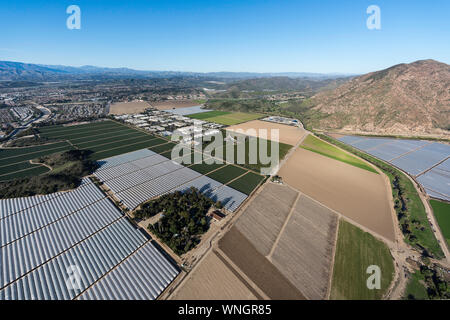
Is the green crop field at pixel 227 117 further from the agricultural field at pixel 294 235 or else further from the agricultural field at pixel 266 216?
the agricultural field at pixel 294 235

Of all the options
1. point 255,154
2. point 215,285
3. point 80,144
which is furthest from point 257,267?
point 80,144

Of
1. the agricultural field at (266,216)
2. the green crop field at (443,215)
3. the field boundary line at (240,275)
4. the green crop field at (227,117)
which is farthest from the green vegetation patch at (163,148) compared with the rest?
the green crop field at (443,215)

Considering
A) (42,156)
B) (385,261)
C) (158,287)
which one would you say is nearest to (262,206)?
(385,261)

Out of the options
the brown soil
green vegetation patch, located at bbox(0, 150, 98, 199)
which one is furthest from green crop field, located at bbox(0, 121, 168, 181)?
the brown soil

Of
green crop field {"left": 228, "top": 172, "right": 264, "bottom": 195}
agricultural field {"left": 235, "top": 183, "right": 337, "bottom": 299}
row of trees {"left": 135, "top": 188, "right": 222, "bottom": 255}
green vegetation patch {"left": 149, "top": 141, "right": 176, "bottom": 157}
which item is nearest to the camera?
agricultural field {"left": 235, "top": 183, "right": 337, "bottom": 299}

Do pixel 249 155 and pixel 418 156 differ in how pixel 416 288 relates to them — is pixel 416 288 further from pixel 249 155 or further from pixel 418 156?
pixel 418 156

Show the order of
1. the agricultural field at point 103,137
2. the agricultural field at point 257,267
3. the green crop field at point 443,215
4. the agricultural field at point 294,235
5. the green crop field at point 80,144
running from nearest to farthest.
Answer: the agricultural field at point 257,267 < the agricultural field at point 294,235 < the green crop field at point 443,215 < the green crop field at point 80,144 < the agricultural field at point 103,137

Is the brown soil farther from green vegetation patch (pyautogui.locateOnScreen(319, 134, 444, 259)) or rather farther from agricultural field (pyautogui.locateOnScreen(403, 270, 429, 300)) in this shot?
agricultural field (pyautogui.locateOnScreen(403, 270, 429, 300))
